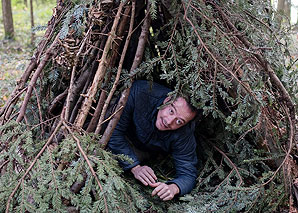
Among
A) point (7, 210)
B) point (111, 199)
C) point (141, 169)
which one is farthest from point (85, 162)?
point (141, 169)

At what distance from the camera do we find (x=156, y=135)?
8.82ft

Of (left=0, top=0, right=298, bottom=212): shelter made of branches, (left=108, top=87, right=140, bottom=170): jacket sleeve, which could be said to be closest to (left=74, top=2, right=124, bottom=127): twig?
(left=0, top=0, right=298, bottom=212): shelter made of branches

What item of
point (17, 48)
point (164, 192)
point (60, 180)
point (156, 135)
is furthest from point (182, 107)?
point (17, 48)

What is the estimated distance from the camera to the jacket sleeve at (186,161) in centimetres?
265

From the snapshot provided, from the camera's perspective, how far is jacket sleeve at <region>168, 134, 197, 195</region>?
265 centimetres

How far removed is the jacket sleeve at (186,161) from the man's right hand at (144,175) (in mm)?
230

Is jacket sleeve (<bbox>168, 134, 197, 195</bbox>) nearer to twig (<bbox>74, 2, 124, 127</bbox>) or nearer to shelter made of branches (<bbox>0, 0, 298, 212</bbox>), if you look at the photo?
shelter made of branches (<bbox>0, 0, 298, 212</bbox>)

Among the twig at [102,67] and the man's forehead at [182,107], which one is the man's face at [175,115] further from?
the twig at [102,67]

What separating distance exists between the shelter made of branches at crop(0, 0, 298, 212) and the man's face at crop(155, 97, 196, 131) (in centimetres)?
11

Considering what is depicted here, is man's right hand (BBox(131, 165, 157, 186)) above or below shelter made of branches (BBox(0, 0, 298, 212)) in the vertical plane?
below

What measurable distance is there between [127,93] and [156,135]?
1.60ft

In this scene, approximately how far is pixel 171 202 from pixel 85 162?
3.26 feet

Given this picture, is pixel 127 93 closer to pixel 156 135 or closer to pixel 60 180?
pixel 156 135

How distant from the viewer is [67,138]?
2012 millimetres
